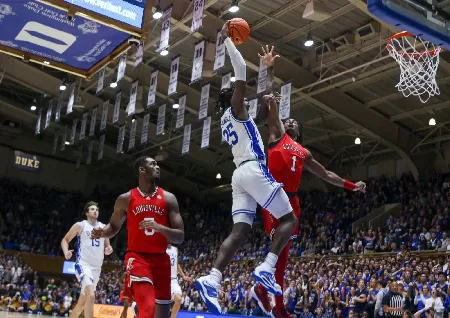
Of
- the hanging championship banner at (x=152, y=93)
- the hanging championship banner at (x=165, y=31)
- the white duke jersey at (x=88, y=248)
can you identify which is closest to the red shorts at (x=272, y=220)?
the white duke jersey at (x=88, y=248)

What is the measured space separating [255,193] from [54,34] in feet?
14.0

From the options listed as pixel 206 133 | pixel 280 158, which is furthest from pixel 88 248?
pixel 206 133

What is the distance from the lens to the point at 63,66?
8.00 m

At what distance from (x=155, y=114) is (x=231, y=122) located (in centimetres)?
2655

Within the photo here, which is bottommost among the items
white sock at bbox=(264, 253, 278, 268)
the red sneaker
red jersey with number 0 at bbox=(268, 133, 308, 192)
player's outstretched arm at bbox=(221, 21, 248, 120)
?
the red sneaker

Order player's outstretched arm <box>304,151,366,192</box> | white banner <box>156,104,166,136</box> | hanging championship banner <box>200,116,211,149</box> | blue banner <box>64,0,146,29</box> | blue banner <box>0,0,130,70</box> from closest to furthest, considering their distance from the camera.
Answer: player's outstretched arm <box>304,151,366,192</box> → blue banner <box>64,0,146,29</box> → blue banner <box>0,0,130,70</box> → hanging championship banner <box>200,116,211,149</box> → white banner <box>156,104,166,136</box>

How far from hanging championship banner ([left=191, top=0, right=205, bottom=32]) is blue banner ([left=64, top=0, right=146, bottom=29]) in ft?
26.2

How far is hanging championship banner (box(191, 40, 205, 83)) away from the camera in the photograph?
56.2 feet

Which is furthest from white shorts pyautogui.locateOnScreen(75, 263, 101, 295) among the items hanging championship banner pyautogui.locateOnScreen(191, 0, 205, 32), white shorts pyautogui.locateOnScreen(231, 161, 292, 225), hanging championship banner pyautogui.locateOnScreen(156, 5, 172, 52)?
hanging championship banner pyautogui.locateOnScreen(156, 5, 172, 52)

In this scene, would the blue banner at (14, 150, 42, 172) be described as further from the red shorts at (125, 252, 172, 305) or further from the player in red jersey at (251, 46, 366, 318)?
the player in red jersey at (251, 46, 366, 318)

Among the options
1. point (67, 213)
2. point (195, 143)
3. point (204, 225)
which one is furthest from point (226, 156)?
point (67, 213)

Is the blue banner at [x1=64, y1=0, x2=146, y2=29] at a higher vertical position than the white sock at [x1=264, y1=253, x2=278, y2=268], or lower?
higher

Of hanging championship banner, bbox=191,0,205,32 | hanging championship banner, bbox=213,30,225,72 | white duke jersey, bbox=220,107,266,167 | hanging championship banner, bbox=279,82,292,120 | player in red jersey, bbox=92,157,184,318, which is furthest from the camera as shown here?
hanging championship banner, bbox=279,82,292,120

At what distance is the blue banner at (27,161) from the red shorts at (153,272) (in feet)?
111
